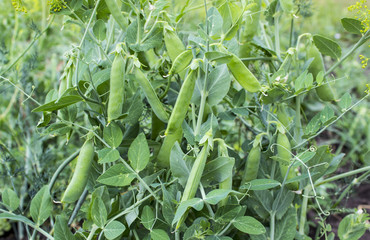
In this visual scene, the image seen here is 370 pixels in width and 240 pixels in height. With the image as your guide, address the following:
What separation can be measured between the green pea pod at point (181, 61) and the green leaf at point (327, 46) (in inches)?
14.9

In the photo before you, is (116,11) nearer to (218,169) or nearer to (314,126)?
(218,169)

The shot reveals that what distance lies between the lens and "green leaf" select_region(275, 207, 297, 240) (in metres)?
1.02

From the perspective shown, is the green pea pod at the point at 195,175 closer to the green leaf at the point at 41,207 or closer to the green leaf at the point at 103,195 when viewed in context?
the green leaf at the point at 103,195

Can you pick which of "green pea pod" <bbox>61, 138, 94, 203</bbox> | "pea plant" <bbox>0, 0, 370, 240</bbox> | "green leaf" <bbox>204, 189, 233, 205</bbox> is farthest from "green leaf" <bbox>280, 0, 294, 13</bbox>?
"green pea pod" <bbox>61, 138, 94, 203</bbox>

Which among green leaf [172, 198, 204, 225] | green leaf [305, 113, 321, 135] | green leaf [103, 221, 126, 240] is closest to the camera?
green leaf [172, 198, 204, 225]

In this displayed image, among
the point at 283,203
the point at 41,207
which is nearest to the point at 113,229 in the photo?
the point at 41,207

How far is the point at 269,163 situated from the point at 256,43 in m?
0.36

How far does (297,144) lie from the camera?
1069 mm

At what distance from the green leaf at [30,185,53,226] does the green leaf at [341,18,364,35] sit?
922 mm

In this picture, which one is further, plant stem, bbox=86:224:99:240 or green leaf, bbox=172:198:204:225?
plant stem, bbox=86:224:99:240

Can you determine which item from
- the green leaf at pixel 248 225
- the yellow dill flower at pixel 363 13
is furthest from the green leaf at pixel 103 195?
the yellow dill flower at pixel 363 13

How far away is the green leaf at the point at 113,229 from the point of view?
871 mm

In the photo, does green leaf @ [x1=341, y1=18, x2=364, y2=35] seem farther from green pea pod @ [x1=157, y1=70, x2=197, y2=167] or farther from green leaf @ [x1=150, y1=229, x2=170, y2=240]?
green leaf @ [x1=150, y1=229, x2=170, y2=240]

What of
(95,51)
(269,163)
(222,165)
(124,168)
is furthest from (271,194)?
(95,51)
